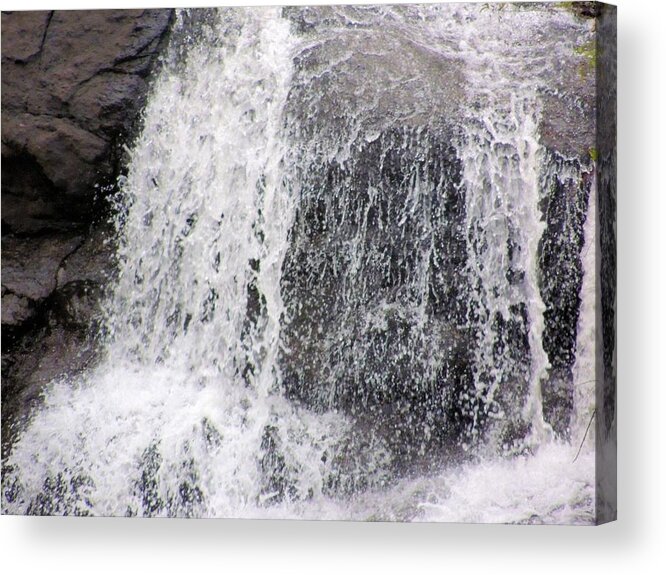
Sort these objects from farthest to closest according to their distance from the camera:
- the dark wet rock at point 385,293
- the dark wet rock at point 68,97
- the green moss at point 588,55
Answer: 1. the dark wet rock at point 68,97
2. the dark wet rock at point 385,293
3. the green moss at point 588,55

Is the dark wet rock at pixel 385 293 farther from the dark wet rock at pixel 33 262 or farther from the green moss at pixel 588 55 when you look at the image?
the dark wet rock at pixel 33 262

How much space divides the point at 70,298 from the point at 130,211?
0.39 m

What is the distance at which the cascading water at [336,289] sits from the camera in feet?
13.0

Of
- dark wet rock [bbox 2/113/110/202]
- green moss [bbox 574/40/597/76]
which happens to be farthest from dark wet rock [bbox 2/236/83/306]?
green moss [bbox 574/40/597/76]

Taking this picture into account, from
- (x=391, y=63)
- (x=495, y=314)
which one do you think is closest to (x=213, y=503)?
(x=495, y=314)

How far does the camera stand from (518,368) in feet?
13.1

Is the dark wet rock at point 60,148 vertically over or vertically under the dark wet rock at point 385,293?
over

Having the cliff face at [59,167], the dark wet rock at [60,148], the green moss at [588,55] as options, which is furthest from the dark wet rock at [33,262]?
the green moss at [588,55]

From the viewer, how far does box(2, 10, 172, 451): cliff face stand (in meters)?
4.21

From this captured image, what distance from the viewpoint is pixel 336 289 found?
409 cm

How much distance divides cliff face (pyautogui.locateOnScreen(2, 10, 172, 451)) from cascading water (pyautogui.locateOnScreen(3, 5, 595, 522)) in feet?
0.29

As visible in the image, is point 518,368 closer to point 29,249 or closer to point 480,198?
point 480,198

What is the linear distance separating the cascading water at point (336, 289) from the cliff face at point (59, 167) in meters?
0.09

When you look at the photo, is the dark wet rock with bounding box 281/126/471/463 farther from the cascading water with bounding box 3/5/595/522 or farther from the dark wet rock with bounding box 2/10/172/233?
the dark wet rock with bounding box 2/10/172/233
